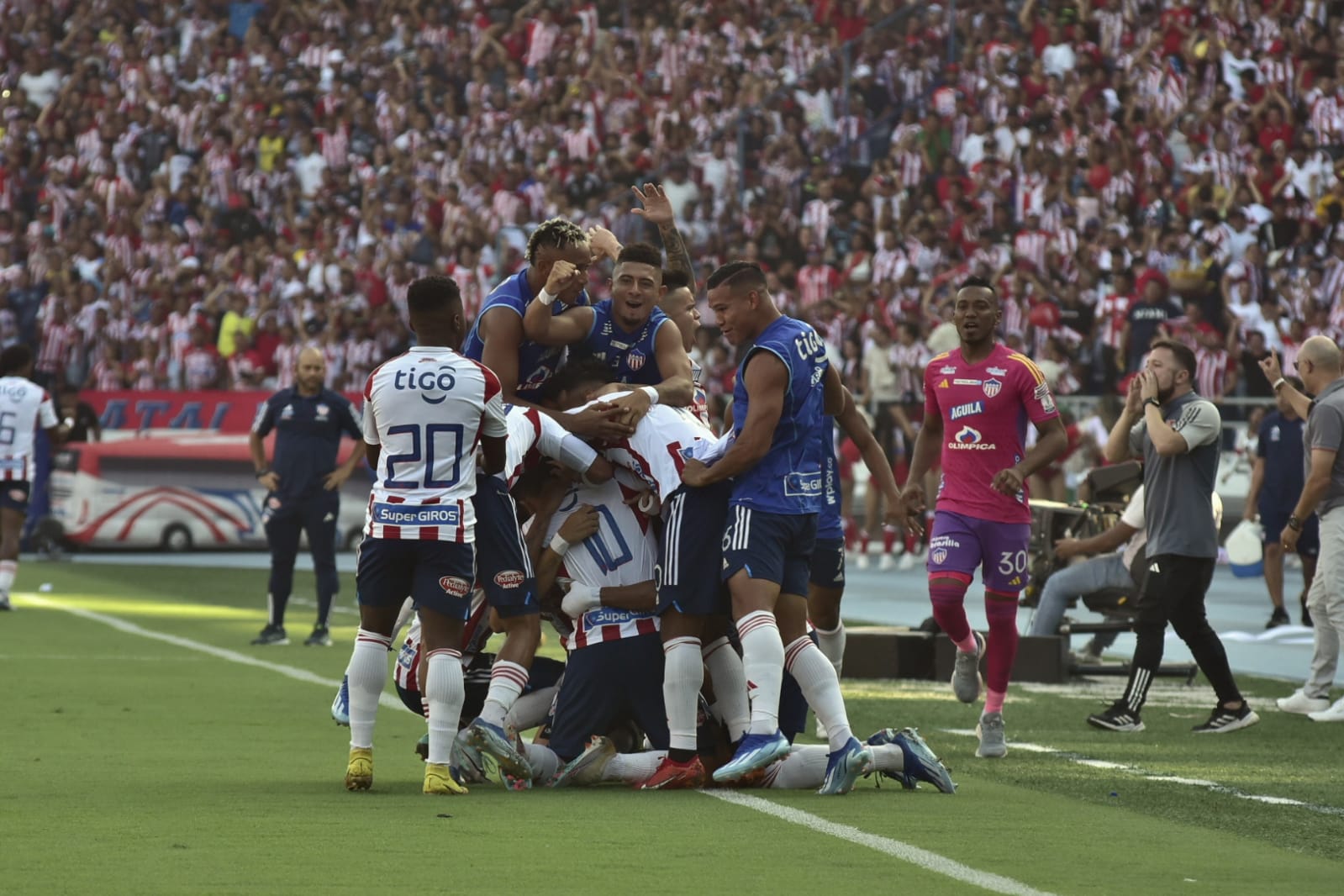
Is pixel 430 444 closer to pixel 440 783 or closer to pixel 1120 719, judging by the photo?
pixel 440 783

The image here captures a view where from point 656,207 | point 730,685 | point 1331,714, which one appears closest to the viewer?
point 730,685

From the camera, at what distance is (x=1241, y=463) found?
22.7m

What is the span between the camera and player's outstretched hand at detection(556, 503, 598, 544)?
841cm

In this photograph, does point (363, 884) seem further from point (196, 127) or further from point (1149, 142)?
→ point (196, 127)

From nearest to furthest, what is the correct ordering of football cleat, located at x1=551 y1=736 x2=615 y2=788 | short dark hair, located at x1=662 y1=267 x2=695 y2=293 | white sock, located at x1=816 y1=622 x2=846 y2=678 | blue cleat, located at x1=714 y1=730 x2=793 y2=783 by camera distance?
blue cleat, located at x1=714 y1=730 x2=793 y2=783, football cleat, located at x1=551 y1=736 x2=615 y2=788, short dark hair, located at x1=662 y1=267 x2=695 y2=293, white sock, located at x1=816 y1=622 x2=846 y2=678

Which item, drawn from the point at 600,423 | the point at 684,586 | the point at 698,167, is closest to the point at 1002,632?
the point at 684,586

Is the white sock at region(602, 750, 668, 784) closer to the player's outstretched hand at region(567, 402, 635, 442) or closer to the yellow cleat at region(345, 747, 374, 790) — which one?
the yellow cleat at region(345, 747, 374, 790)

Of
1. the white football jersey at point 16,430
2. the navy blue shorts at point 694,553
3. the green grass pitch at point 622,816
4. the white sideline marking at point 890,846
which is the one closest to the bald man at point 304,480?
the white football jersey at point 16,430

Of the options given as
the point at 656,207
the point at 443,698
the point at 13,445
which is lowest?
the point at 443,698

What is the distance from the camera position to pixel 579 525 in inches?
332

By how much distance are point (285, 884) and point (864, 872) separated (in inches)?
68.9

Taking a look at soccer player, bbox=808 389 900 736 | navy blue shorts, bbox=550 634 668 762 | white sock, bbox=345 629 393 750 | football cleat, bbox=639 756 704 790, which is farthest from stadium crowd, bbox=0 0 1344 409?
white sock, bbox=345 629 393 750

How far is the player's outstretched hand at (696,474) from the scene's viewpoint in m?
8.00

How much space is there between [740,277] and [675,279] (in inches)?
63.8
